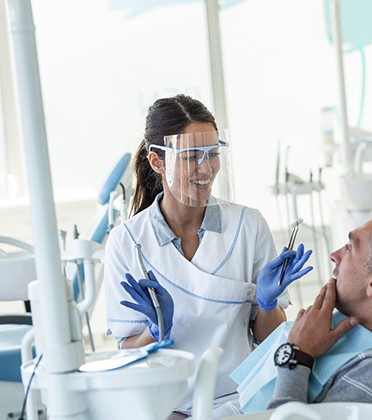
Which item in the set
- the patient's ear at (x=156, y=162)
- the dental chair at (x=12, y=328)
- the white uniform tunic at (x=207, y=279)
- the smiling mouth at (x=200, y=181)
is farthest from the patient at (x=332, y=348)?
the dental chair at (x=12, y=328)

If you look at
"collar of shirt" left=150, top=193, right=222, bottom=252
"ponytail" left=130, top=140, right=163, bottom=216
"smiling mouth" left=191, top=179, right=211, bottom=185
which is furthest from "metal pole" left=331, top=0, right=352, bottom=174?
"smiling mouth" left=191, top=179, right=211, bottom=185

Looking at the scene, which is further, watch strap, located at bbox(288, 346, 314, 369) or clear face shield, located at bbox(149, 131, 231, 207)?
clear face shield, located at bbox(149, 131, 231, 207)

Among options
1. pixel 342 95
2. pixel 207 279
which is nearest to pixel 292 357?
pixel 207 279

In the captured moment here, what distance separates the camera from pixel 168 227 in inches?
74.4

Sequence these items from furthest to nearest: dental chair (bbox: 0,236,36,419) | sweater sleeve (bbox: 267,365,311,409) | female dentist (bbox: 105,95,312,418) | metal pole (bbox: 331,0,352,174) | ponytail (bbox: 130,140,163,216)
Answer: metal pole (bbox: 331,0,352,174)
dental chair (bbox: 0,236,36,419)
ponytail (bbox: 130,140,163,216)
female dentist (bbox: 105,95,312,418)
sweater sleeve (bbox: 267,365,311,409)

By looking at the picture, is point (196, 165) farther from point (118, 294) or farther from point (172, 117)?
point (118, 294)

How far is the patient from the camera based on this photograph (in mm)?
1398

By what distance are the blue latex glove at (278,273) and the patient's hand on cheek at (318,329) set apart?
198 mm

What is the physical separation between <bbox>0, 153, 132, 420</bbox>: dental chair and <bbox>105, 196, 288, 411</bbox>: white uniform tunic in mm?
508

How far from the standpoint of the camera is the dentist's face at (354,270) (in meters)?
1.49

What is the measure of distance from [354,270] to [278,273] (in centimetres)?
23

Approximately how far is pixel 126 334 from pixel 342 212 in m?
1.90

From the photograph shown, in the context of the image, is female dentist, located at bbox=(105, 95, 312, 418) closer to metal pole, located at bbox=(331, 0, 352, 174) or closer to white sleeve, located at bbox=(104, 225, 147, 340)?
white sleeve, located at bbox=(104, 225, 147, 340)

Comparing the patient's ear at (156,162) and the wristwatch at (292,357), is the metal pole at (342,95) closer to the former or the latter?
the patient's ear at (156,162)
